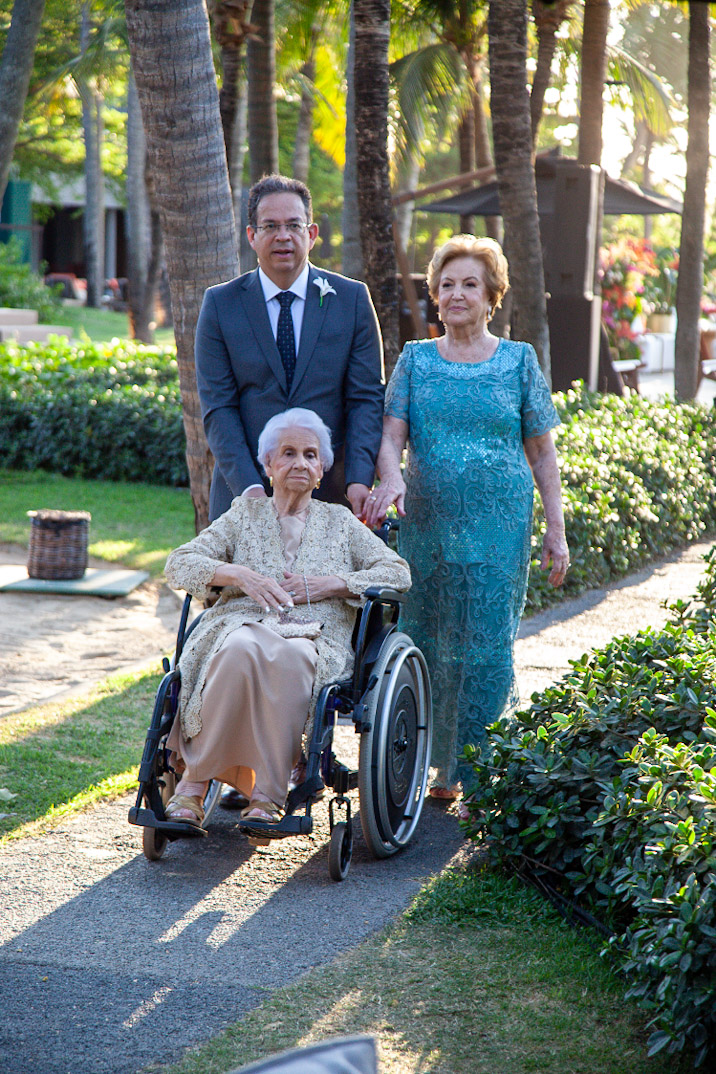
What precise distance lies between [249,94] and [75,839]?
898 cm

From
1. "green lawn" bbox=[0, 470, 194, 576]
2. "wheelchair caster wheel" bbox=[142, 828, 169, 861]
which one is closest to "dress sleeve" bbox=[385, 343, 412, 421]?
"wheelchair caster wheel" bbox=[142, 828, 169, 861]

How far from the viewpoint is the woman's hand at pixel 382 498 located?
414 centimetres

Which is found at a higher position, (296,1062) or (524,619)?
(296,1062)

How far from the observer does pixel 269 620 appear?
3908mm

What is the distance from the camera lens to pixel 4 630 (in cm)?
696

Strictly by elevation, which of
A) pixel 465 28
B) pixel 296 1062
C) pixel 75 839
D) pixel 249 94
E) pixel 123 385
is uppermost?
pixel 465 28

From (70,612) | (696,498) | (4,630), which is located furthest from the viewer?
(696,498)

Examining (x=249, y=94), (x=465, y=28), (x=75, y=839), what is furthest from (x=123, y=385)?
(x=75, y=839)

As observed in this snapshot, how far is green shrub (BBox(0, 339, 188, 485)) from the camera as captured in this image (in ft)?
39.6

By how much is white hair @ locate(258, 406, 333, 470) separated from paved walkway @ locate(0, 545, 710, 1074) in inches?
51.8

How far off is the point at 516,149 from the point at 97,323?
915 inches

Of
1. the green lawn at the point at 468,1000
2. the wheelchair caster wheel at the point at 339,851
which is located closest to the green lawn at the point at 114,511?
the wheelchair caster wheel at the point at 339,851

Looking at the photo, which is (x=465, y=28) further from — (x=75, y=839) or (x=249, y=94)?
(x=75, y=839)

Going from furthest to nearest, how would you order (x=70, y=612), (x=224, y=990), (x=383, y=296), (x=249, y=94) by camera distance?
1. (x=249, y=94)
2. (x=383, y=296)
3. (x=70, y=612)
4. (x=224, y=990)
